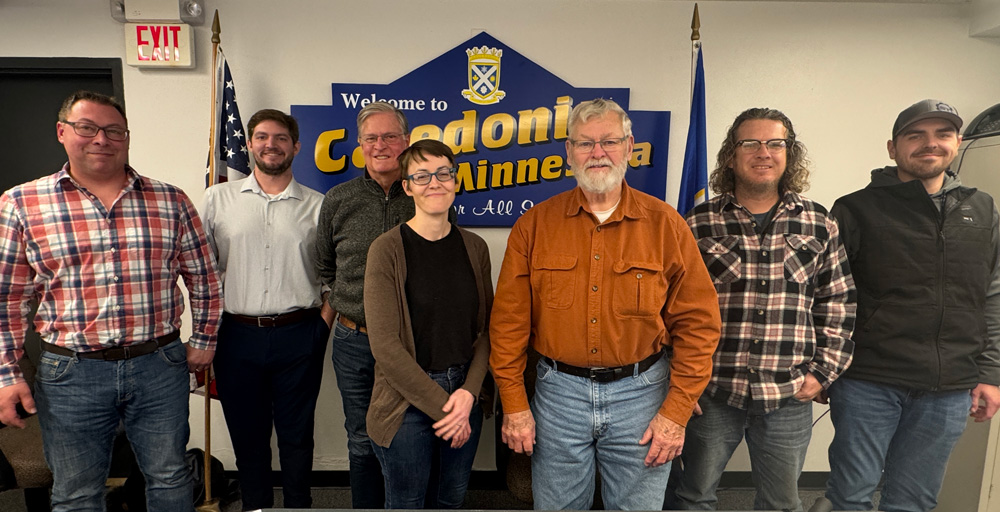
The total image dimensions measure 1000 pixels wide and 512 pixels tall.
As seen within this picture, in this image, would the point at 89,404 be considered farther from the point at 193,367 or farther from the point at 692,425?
the point at 692,425

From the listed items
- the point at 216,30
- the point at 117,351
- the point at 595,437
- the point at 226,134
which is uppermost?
the point at 216,30

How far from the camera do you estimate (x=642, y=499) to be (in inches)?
59.6

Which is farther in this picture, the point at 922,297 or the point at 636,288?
the point at 922,297

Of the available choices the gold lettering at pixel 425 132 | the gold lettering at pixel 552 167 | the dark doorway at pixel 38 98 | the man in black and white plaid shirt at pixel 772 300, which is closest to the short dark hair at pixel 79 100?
the dark doorway at pixel 38 98

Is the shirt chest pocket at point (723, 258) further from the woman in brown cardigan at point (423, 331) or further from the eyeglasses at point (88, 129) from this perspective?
the eyeglasses at point (88, 129)

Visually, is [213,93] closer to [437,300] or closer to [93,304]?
[93,304]

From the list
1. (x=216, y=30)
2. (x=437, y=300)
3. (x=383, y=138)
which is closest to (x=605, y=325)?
(x=437, y=300)

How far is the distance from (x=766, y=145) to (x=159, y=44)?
8.95ft

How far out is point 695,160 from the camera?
91.6 inches

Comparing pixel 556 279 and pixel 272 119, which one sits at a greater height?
pixel 272 119

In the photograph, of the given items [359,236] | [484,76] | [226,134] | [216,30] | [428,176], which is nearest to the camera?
[428,176]

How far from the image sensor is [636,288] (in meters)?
1.40

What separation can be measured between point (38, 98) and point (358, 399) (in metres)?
2.34

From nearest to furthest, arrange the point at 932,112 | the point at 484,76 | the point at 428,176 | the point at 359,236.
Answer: the point at 428,176 < the point at 932,112 < the point at 359,236 < the point at 484,76
